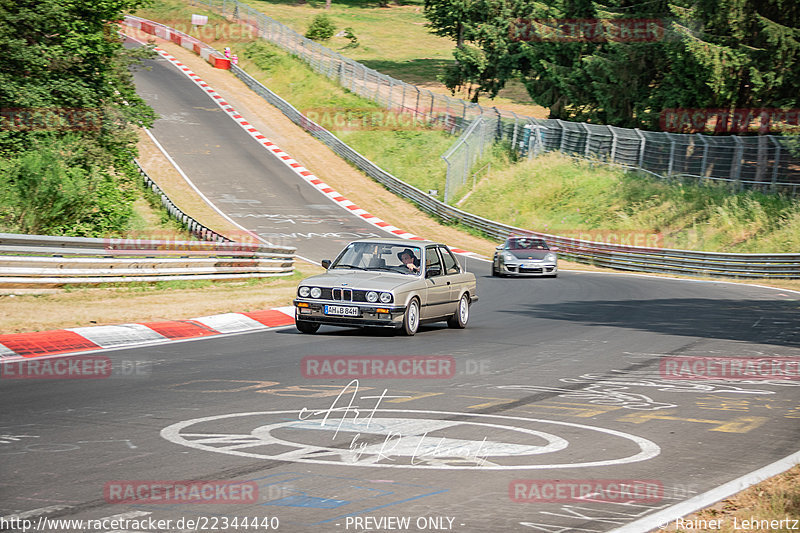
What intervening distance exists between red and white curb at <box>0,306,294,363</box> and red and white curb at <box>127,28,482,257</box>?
2110 cm

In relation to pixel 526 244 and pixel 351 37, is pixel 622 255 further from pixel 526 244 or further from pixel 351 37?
pixel 351 37

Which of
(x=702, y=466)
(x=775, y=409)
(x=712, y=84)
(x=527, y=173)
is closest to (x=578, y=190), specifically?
(x=527, y=173)

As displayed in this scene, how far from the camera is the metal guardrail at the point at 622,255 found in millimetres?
31141

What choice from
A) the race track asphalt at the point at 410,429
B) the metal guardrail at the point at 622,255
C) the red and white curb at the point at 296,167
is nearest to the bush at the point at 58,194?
the race track asphalt at the point at 410,429

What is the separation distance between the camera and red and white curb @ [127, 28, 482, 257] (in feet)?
127

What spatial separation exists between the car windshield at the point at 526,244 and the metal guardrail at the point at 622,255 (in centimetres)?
627

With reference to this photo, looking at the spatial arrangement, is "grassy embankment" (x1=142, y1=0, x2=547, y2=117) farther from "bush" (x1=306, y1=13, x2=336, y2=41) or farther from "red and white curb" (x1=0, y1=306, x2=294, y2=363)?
"red and white curb" (x1=0, y1=306, x2=294, y2=363)

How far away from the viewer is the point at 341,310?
13.4 m

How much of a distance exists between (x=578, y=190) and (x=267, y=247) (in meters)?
22.8

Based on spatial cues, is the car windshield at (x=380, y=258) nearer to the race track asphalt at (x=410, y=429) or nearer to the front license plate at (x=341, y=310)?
the race track asphalt at (x=410, y=429)

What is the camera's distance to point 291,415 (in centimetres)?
769

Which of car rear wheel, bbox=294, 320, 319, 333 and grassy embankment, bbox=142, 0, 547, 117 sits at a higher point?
grassy embankment, bbox=142, 0, 547, 117

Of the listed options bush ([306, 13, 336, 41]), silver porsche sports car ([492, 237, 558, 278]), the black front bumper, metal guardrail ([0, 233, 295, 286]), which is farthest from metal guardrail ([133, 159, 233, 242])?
bush ([306, 13, 336, 41])

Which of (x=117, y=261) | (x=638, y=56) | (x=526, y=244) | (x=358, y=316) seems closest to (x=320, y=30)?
(x=638, y=56)
